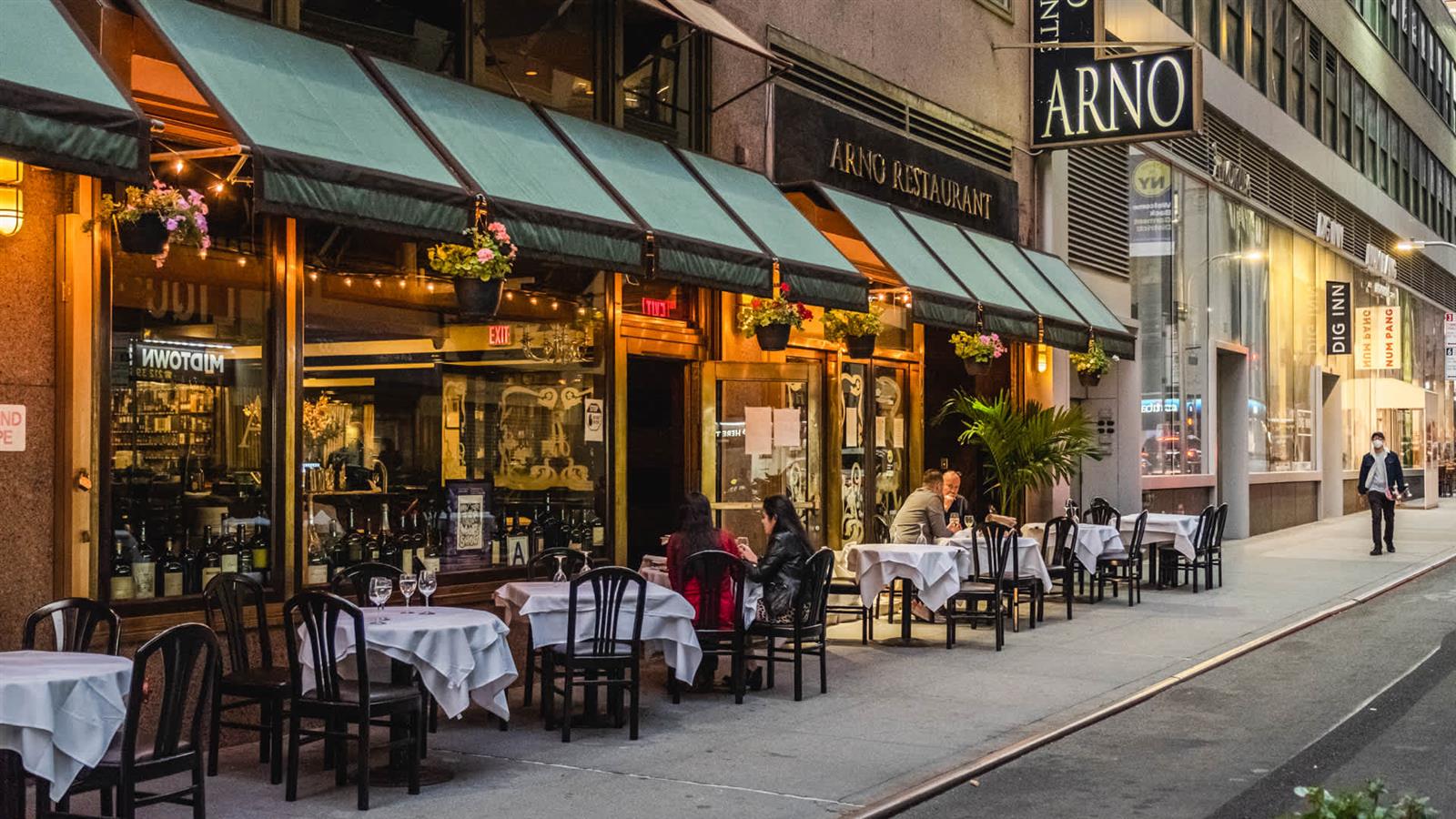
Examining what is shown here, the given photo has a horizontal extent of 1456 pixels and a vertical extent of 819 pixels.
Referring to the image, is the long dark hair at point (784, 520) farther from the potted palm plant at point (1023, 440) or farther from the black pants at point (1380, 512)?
the black pants at point (1380, 512)

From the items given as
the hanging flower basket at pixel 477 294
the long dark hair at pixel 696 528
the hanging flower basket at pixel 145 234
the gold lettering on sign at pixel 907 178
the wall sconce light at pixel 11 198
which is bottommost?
the long dark hair at pixel 696 528

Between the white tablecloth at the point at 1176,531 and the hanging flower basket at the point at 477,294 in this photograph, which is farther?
the white tablecloth at the point at 1176,531

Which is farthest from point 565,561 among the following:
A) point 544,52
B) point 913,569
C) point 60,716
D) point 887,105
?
point 887,105

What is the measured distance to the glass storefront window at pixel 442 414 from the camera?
1019 cm

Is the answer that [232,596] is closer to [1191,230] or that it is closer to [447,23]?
[447,23]

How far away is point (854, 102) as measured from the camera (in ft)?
52.6

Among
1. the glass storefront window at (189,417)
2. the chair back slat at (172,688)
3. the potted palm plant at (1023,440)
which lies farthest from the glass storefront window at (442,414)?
the potted palm plant at (1023,440)

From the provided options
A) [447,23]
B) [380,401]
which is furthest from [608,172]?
[380,401]

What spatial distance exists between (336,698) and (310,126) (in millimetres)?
3159

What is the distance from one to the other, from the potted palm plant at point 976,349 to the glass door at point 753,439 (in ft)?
6.28

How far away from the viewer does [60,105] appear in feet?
22.6

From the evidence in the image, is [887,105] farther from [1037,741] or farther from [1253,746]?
[1253,746]

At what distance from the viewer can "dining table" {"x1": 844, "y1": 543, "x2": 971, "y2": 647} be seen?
1327 cm

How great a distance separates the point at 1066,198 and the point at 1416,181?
30003 mm
